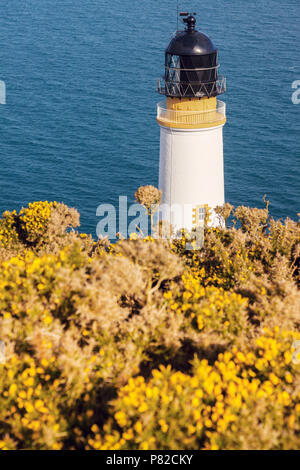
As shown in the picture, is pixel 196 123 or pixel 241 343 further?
pixel 196 123

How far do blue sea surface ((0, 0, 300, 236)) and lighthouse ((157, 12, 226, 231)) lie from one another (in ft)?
69.0

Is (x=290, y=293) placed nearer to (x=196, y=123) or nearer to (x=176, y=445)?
(x=176, y=445)

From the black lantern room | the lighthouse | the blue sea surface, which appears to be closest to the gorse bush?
the lighthouse

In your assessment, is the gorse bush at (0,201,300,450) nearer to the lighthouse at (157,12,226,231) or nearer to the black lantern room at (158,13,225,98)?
the lighthouse at (157,12,226,231)

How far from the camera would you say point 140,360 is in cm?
976

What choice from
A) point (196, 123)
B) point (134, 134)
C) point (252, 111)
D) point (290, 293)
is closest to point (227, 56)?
point (252, 111)

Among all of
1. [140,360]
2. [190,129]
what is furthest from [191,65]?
[140,360]

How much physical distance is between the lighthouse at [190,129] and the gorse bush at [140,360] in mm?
12580

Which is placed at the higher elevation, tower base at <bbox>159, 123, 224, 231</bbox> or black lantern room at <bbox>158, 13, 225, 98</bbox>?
black lantern room at <bbox>158, 13, 225, 98</bbox>

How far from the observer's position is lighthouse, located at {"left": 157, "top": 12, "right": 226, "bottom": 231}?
2361 cm

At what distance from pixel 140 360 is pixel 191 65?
1728cm

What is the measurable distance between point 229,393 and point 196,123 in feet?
59.3

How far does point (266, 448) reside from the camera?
7457 mm

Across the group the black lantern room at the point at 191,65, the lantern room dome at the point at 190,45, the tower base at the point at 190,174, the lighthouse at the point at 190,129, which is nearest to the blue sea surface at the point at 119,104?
the tower base at the point at 190,174
